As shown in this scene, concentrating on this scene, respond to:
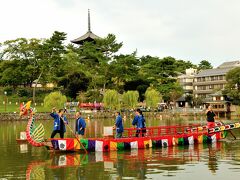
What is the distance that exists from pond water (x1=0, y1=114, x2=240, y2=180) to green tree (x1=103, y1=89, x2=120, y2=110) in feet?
150

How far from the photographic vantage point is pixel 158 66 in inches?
3155

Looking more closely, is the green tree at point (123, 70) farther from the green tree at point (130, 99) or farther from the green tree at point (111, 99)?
the green tree at point (111, 99)

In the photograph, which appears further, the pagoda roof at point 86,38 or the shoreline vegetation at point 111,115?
the pagoda roof at point 86,38

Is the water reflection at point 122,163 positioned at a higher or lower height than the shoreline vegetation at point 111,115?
lower

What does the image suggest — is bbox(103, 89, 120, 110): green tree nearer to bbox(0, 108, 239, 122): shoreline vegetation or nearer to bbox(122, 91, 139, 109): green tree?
bbox(0, 108, 239, 122): shoreline vegetation

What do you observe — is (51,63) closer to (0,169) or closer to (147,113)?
(147,113)

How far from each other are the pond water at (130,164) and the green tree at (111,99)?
45.9 metres

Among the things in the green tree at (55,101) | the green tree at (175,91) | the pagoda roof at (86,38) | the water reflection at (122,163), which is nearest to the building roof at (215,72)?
the green tree at (175,91)

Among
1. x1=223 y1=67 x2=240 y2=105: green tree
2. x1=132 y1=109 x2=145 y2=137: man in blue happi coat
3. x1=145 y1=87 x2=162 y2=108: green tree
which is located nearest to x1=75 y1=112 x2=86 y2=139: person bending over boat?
x1=132 y1=109 x2=145 y2=137: man in blue happi coat

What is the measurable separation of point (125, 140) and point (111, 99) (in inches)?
1868

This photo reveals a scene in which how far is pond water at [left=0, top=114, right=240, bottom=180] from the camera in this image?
13277 millimetres

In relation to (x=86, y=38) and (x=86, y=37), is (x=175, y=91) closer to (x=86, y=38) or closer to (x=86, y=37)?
(x=86, y=38)

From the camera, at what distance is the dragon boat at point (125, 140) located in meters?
18.6

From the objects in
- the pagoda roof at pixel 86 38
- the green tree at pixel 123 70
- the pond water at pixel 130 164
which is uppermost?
the pagoda roof at pixel 86 38
